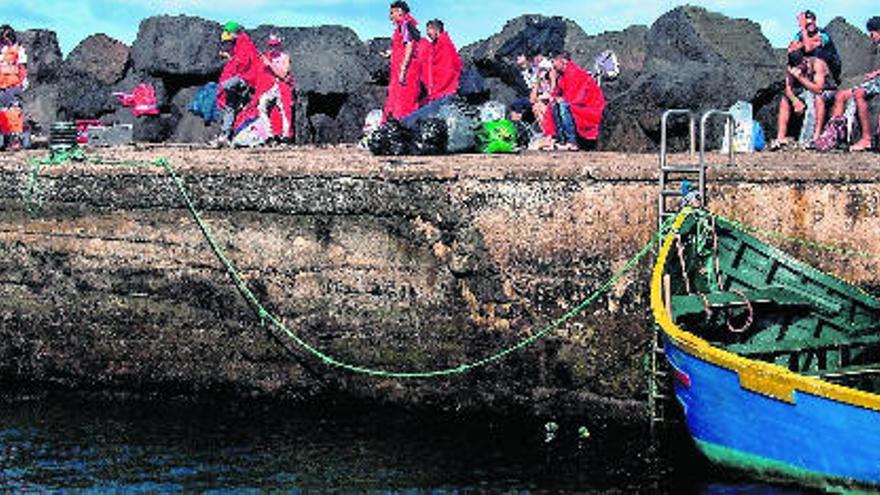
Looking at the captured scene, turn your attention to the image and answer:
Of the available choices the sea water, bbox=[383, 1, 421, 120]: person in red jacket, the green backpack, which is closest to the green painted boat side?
the sea water

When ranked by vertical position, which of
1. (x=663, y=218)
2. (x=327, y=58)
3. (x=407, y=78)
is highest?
(x=327, y=58)

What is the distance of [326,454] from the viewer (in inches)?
418

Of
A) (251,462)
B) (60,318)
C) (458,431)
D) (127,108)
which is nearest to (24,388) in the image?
(60,318)

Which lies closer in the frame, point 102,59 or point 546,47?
point 546,47

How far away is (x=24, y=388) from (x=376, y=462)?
14.0ft

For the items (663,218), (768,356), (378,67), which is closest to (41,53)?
(378,67)

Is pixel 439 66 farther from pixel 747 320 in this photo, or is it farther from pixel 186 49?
pixel 186 49

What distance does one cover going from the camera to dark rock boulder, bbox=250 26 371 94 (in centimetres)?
1969

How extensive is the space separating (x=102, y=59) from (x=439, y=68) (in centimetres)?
916

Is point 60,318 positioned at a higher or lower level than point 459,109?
lower

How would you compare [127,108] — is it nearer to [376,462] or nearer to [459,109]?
[459,109]

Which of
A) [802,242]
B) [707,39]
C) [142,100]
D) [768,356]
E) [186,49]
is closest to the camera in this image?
[768,356]

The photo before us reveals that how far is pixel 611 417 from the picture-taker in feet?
35.9

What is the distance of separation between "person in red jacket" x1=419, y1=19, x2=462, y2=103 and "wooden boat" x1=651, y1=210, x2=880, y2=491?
4738mm
